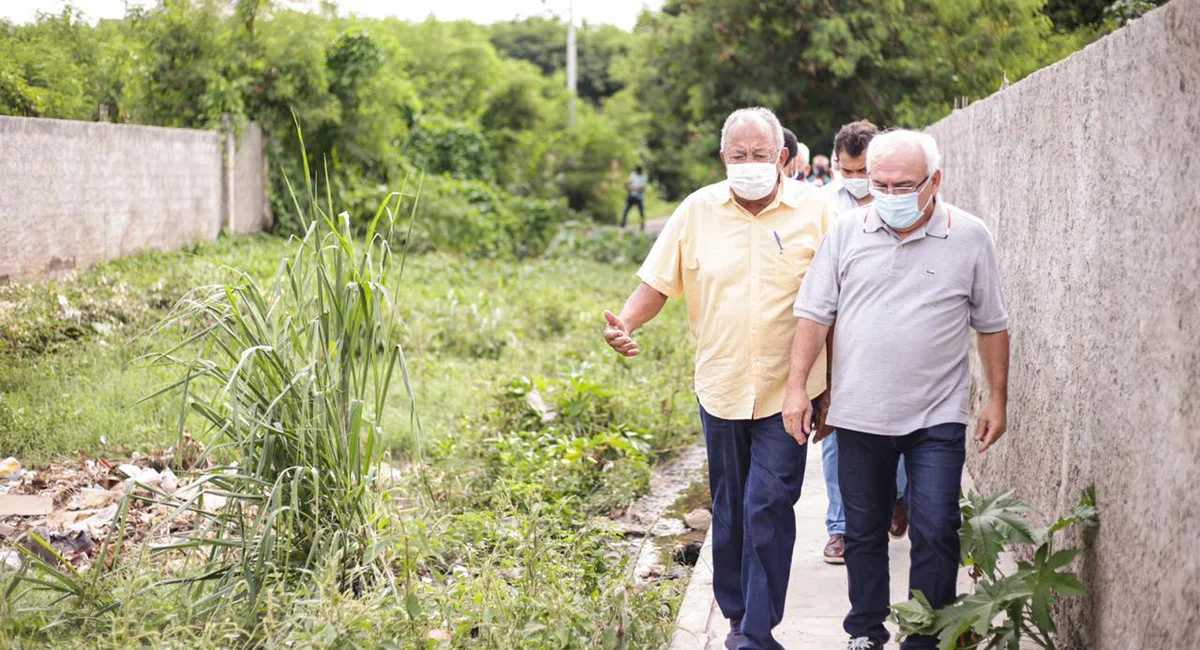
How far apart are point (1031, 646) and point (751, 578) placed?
3.29ft

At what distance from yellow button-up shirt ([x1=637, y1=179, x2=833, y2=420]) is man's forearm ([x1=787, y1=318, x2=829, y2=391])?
0.15 m

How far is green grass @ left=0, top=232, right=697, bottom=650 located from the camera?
13.0 feet

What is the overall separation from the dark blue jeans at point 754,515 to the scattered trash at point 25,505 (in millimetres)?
3213

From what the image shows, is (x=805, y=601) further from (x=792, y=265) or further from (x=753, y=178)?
(x=753, y=178)

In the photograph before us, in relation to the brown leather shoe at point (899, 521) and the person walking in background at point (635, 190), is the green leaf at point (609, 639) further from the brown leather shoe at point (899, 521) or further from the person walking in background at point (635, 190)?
the person walking in background at point (635, 190)

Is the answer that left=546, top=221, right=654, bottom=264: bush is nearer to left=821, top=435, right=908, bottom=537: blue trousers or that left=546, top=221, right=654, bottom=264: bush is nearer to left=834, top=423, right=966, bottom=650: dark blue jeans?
left=821, top=435, right=908, bottom=537: blue trousers

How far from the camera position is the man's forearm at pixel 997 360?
3932 mm

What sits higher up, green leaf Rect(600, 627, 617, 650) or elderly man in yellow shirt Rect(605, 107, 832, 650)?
elderly man in yellow shirt Rect(605, 107, 832, 650)

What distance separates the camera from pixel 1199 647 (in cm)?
278

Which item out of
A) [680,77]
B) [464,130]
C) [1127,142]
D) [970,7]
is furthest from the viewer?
[464,130]

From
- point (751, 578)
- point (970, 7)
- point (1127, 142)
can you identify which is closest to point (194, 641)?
point (751, 578)

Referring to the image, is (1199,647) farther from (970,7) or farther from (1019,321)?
(970,7)

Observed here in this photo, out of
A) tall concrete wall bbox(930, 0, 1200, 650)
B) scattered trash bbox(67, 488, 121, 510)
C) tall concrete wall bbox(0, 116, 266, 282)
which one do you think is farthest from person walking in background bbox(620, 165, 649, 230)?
tall concrete wall bbox(930, 0, 1200, 650)

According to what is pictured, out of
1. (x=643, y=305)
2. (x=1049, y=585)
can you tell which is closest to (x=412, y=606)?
(x=643, y=305)
